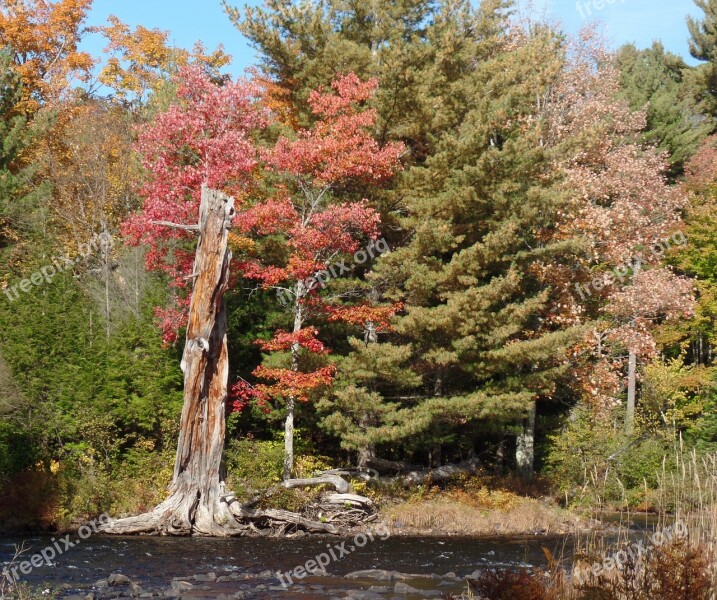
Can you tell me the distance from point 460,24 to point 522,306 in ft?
30.0

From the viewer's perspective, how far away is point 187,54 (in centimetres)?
3831

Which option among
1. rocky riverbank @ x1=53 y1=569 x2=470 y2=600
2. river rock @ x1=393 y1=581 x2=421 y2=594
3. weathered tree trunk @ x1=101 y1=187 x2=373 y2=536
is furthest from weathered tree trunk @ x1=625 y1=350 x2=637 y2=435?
river rock @ x1=393 y1=581 x2=421 y2=594

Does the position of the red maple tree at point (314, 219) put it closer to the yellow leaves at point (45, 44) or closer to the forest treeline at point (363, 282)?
the forest treeline at point (363, 282)

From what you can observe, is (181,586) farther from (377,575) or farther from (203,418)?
(203,418)

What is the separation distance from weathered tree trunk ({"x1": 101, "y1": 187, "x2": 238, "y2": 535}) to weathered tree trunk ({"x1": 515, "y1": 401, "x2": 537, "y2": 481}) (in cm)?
1042

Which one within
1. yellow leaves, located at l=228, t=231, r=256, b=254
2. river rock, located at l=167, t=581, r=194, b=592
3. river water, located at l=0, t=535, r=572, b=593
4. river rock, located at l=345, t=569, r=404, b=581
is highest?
yellow leaves, located at l=228, t=231, r=256, b=254

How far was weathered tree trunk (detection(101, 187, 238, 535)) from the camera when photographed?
18.6m

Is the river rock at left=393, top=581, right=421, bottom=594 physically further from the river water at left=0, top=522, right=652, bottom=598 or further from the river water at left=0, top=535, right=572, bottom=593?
the river water at left=0, top=535, right=572, bottom=593

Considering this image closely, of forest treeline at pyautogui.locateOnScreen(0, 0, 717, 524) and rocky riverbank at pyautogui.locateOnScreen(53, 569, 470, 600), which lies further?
forest treeline at pyautogui.locateOnScreen(0, 0, 717, 524)

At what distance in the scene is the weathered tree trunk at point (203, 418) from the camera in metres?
18.6

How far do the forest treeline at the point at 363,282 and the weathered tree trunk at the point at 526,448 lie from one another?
0.36 feet

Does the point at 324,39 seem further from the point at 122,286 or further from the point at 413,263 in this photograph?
the point at 122,286

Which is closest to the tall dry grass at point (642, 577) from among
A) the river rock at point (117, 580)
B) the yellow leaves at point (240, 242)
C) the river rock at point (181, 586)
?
the river rock at point (181, 586)

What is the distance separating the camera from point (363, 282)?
2341 centimetres
